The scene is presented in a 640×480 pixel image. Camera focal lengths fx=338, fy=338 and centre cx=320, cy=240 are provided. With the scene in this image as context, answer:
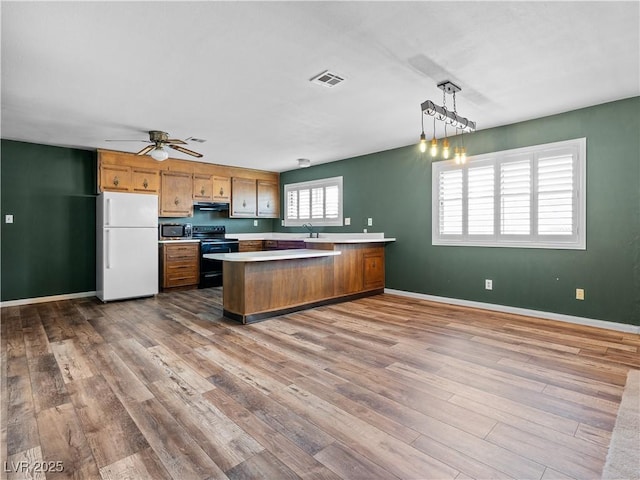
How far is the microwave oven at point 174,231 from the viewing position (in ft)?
20.5

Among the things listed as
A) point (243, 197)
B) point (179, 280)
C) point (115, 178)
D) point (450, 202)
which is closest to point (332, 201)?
point (243, 197)

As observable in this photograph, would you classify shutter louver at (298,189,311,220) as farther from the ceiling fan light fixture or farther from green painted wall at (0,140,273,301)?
green painted wall at (0,140,273,301)

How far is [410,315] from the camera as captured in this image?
169 inches

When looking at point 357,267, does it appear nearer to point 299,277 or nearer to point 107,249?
point 299,277

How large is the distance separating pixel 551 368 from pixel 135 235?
5584mm

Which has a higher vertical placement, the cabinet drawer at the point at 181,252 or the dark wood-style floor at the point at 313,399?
the cabinet drawer at the point at 181,252

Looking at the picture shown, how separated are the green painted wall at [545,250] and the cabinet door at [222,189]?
9.94ft

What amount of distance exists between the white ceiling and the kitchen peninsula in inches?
66.5

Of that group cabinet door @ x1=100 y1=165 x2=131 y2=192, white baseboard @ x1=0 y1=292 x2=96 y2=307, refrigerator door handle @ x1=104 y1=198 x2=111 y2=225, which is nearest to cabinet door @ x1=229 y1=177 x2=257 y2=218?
cabinet door @ x1=100 y1=165 x2=131 y2=192

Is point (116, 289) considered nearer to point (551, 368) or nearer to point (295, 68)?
point (295, 68)

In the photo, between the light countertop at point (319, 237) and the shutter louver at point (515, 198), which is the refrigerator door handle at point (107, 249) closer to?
the light countertop at point (319, 237)

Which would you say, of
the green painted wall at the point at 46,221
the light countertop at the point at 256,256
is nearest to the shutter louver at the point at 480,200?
the light countertop at the point at 256,256

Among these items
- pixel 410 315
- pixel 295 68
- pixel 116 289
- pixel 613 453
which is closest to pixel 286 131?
pixel 295 68

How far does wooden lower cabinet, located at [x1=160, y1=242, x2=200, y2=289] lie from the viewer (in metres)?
6.01
